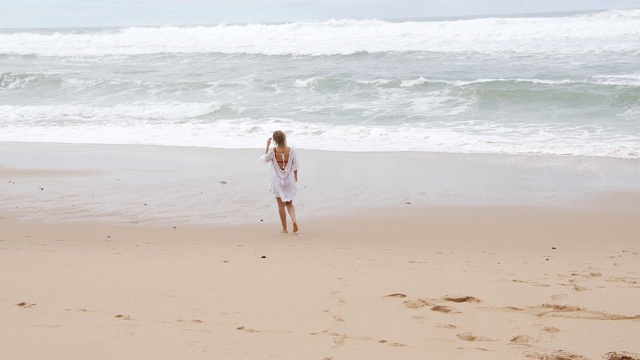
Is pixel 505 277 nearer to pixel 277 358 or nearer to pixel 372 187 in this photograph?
pixel 277 358

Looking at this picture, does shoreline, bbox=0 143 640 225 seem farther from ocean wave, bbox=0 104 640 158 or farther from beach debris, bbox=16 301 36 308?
beach debris, bbox=16 301 36 308

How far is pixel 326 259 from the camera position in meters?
6.15

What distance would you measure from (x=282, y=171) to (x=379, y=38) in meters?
29.0

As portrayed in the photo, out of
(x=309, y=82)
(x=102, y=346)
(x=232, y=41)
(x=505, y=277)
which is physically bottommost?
(x=505, y=277)

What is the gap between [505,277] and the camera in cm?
530

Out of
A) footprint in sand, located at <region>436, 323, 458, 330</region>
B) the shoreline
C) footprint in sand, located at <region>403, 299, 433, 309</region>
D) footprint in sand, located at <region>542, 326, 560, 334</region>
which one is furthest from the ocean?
footprint in sand, located at <region>436, 323, 458, 330</region>

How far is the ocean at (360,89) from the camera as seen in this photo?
48.2ft

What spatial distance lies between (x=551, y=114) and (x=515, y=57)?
38.3 ft

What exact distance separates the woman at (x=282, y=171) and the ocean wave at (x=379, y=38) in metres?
22.8

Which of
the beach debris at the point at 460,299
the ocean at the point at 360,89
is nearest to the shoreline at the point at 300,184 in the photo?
the ocean at the point at 360,89

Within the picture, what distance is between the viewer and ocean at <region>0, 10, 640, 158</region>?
14.7 meters

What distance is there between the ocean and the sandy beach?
278 cm

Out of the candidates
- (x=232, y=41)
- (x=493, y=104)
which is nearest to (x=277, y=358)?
(x=493, y=104)

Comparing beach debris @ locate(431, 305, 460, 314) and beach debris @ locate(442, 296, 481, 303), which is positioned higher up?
beach debris @ locate(431, 305, 460, 314)
